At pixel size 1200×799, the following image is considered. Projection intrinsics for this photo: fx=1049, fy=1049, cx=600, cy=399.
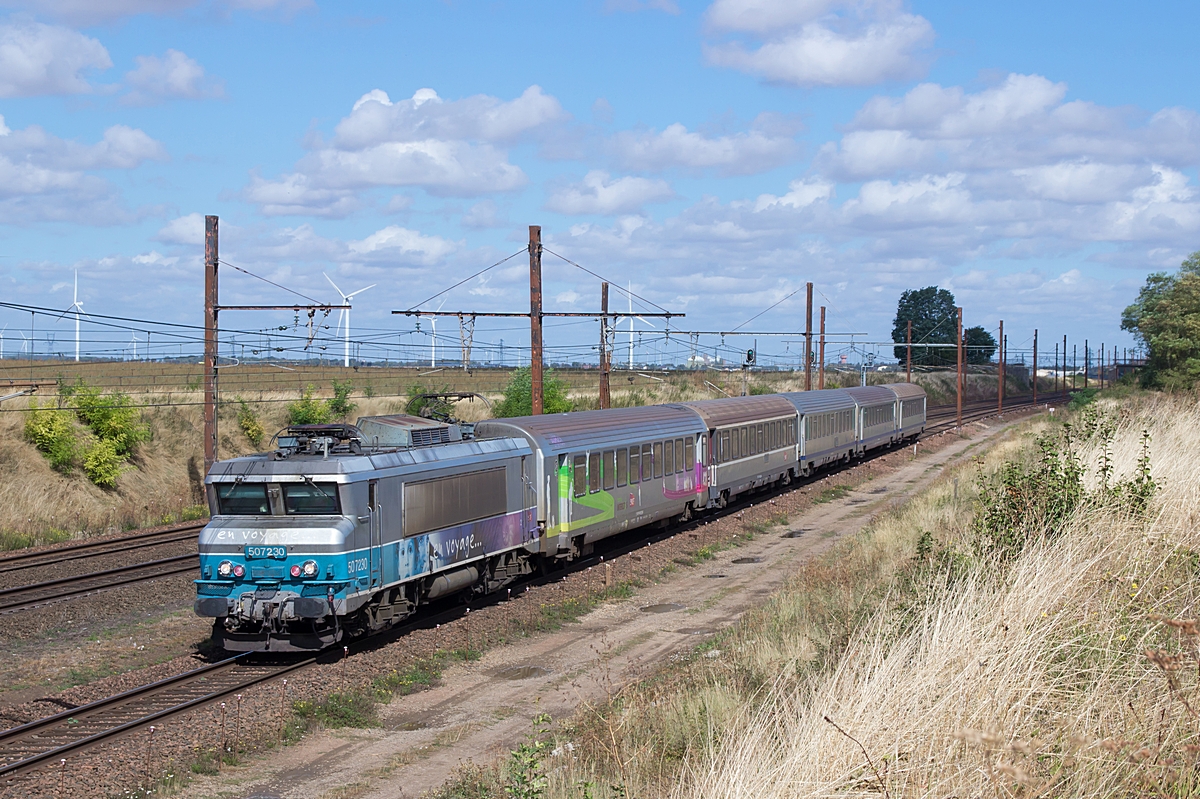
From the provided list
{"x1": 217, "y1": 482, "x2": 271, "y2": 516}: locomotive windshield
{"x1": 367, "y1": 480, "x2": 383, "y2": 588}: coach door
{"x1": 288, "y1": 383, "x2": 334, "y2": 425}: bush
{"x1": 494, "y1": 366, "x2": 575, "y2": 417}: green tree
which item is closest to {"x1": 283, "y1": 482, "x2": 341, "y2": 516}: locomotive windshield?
{"x1": 217, "y1": 482, "x2": 271, "y2": 516}: locomotive windshield

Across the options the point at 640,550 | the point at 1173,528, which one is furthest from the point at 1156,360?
the point at 1173,528

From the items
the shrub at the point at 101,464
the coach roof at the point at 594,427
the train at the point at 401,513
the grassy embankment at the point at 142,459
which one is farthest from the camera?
the shrub at the point at 101,464

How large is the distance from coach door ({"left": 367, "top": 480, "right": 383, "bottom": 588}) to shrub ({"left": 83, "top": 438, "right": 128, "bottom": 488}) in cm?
2208

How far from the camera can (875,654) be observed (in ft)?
25.5

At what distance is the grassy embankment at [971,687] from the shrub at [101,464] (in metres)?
24.9

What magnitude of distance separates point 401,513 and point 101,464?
72.1 feet

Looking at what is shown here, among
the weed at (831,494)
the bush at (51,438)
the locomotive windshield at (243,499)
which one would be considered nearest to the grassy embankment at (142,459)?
the bush at (51,438)

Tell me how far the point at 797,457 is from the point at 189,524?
67.6ft

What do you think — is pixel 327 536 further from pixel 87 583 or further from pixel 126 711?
pixel 87 583

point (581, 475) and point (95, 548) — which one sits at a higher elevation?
point (581, 475)

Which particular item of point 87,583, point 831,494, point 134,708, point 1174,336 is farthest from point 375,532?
point 1174,336

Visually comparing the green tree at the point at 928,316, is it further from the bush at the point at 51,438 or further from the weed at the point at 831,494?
the bush at the point at 51,438

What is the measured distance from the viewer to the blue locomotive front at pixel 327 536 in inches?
555

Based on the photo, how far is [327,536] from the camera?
14.1 m
